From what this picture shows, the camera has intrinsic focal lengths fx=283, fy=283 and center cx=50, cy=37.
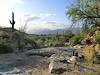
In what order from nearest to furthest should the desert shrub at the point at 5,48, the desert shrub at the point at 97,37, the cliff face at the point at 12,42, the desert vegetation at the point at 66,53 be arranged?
the desert vegetation at the point at 66,53, the desert shrub at the point at 97,37, the desert shrub at the point at 5,48, the cliff face at the point at 12,42

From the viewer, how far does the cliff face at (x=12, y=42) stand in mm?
31689

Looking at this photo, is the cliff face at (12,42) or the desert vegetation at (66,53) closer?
the desert vegetation at (66,53)

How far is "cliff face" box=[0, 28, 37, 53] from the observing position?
1248 inches

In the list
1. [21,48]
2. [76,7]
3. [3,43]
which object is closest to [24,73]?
[76,7]

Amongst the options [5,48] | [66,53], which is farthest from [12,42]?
[66,53]

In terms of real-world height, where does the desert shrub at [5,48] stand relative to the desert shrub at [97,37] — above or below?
below

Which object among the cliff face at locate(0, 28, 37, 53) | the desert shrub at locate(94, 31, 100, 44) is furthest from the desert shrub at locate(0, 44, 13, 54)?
the desert shrub at locate(94, 31, 100, 44)

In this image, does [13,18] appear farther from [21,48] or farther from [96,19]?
[96,19]

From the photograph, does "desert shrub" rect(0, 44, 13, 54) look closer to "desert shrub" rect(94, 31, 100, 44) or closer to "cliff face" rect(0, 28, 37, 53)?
"cliff face" rect(0, 28, 37, 53)

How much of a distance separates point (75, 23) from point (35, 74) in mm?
9967

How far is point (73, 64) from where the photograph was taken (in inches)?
691

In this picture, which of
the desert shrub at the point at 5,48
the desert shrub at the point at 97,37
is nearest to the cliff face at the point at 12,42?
the desert shrub at the point at 5,48

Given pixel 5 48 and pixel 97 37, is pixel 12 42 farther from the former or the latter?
pixel 97 37

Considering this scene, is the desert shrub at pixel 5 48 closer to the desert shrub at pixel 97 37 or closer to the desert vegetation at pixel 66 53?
the desert vegetation at pixel 66 53
